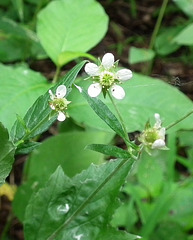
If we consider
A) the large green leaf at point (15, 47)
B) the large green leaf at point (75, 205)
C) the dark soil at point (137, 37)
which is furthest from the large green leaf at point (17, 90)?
the dark soil at point (137, 37)

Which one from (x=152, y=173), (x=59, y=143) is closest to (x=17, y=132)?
(x=59, y=143)

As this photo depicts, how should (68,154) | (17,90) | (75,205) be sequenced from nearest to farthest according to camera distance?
(75,205) → (17,90) → (68,154)

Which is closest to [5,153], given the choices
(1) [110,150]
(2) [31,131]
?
(2) [31,131]

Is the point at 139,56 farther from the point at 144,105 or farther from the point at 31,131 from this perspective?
the point at 31,131

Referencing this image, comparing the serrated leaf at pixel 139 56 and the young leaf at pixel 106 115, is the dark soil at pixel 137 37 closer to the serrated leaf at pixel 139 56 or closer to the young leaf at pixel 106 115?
the serrated leaf at pixel 139 56

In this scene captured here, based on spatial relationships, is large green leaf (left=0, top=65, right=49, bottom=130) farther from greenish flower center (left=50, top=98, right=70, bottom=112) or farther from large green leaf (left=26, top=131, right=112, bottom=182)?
greenish flower center (left=50, top=98, right=70, bottom=112)

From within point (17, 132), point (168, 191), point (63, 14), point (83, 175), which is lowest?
point (168, 191)

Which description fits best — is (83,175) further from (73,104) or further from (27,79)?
(27,79)
